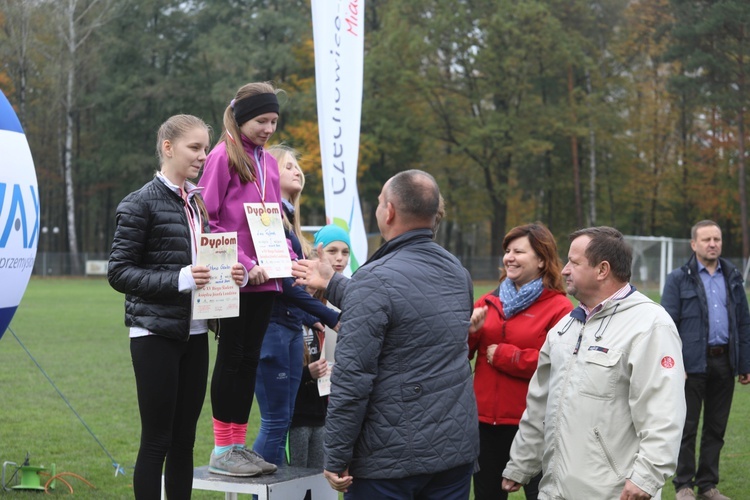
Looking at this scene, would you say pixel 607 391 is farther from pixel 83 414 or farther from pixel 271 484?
pixel 83 414

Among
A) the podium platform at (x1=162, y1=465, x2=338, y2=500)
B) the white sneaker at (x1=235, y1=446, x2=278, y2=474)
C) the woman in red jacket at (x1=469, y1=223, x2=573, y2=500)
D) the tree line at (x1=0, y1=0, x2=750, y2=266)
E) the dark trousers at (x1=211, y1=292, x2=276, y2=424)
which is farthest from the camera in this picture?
the tree line at (x1=0, y1=0, x2=750, y2=266)

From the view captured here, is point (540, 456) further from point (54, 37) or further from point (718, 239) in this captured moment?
point (54, 37)

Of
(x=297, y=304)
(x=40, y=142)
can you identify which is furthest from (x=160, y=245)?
(x=40, y=142)

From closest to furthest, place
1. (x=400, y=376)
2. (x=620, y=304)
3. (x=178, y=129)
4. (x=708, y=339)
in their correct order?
(x=400, y=376)
(x=620, y=304)
(x=178, y=129)
(x=708, y=339)

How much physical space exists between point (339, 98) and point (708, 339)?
369 cm

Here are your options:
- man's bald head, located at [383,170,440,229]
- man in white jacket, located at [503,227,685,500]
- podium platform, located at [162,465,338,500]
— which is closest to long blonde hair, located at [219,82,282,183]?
man's bald head, located at [383,170,440,229]

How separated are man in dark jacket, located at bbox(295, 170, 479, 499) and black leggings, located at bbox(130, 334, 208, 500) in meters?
1.00

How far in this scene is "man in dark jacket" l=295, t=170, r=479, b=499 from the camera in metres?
3.47

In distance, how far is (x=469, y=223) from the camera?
50281 millimetres

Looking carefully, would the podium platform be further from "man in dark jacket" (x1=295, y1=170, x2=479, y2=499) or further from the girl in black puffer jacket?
"man in dark jacket" (x1=295, y1=170, x2=479, y2=499)

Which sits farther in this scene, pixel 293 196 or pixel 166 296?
pixel 293 196

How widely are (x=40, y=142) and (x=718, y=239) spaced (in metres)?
47.3

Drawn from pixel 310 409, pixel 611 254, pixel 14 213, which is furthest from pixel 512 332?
pixel 14 213

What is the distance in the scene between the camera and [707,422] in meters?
7.34
